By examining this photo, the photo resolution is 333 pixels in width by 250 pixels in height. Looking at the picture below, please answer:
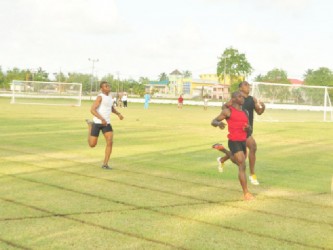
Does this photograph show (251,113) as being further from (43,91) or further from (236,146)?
(43,91)

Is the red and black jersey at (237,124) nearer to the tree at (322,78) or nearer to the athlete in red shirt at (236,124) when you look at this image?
the athlete in red shirt at (236,124)

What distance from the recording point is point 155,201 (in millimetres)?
8914

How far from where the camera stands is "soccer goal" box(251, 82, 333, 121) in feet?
138

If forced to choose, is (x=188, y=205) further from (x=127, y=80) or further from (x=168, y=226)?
(x=127, y=80)

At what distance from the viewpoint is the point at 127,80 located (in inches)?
5679

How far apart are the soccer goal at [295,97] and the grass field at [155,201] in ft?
84.0

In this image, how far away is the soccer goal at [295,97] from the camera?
42.0 meters

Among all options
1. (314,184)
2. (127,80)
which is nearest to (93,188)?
(314,184)

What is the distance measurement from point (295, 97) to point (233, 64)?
3636 inches

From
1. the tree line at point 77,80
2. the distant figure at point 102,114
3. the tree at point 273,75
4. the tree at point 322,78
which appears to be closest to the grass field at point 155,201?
the distant figure at point 102,114

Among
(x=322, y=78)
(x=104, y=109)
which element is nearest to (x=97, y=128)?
(x=104, y=109)

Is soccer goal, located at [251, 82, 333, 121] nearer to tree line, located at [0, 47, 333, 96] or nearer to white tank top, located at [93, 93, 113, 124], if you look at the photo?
white tank top, located at [93, 93, 113, 124]

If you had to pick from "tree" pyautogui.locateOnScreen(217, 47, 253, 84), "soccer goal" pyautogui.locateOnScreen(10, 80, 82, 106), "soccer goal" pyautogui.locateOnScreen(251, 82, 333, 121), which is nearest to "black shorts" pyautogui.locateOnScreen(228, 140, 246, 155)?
"soccer goal" pyautogui.locateOnScreen(251, 82, 333, 121)

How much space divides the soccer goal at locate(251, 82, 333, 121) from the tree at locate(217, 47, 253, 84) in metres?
88.9
